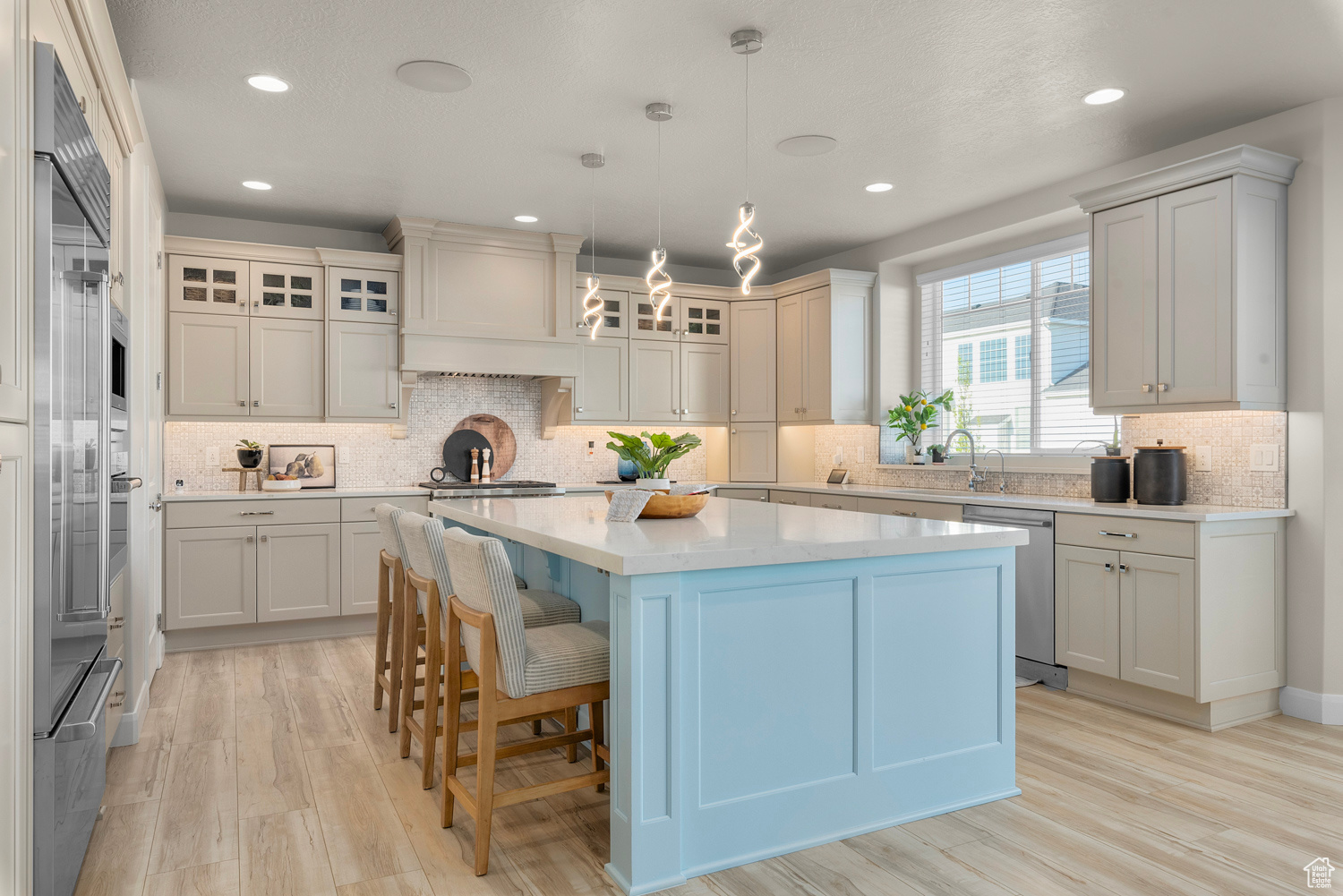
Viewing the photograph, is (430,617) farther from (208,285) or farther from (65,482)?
(208,285)

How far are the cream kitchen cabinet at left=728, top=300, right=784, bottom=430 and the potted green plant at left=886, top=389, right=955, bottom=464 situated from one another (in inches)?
39.0

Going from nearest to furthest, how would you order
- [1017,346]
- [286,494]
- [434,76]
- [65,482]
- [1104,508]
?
[65,482], [434,76], [1104,508], [286,494], [1017,346]

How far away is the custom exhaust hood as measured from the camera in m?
5.32

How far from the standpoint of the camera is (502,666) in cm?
223

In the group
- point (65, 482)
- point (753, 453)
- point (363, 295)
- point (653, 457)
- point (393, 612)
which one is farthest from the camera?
point (753, 453)

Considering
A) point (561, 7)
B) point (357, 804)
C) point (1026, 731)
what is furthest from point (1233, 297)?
point (357, 804)

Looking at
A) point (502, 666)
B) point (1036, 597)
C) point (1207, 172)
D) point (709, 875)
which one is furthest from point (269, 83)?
point (1036, 597)

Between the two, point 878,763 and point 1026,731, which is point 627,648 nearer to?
point 878,763

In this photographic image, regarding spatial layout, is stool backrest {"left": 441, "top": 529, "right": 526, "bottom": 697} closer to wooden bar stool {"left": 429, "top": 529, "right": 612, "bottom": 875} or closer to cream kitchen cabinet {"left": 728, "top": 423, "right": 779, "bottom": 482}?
wooden bar stool {"left": 429, "top": 529, "right": 612, "bottom": 875}

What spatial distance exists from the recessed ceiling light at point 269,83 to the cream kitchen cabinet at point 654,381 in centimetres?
314

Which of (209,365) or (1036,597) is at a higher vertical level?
(209,365)

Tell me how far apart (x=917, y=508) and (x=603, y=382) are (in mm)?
2453

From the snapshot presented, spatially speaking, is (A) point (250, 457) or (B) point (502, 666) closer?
(B) point (502, 666)

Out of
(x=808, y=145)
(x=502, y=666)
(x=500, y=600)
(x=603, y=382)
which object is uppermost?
(x=808, y=145)
